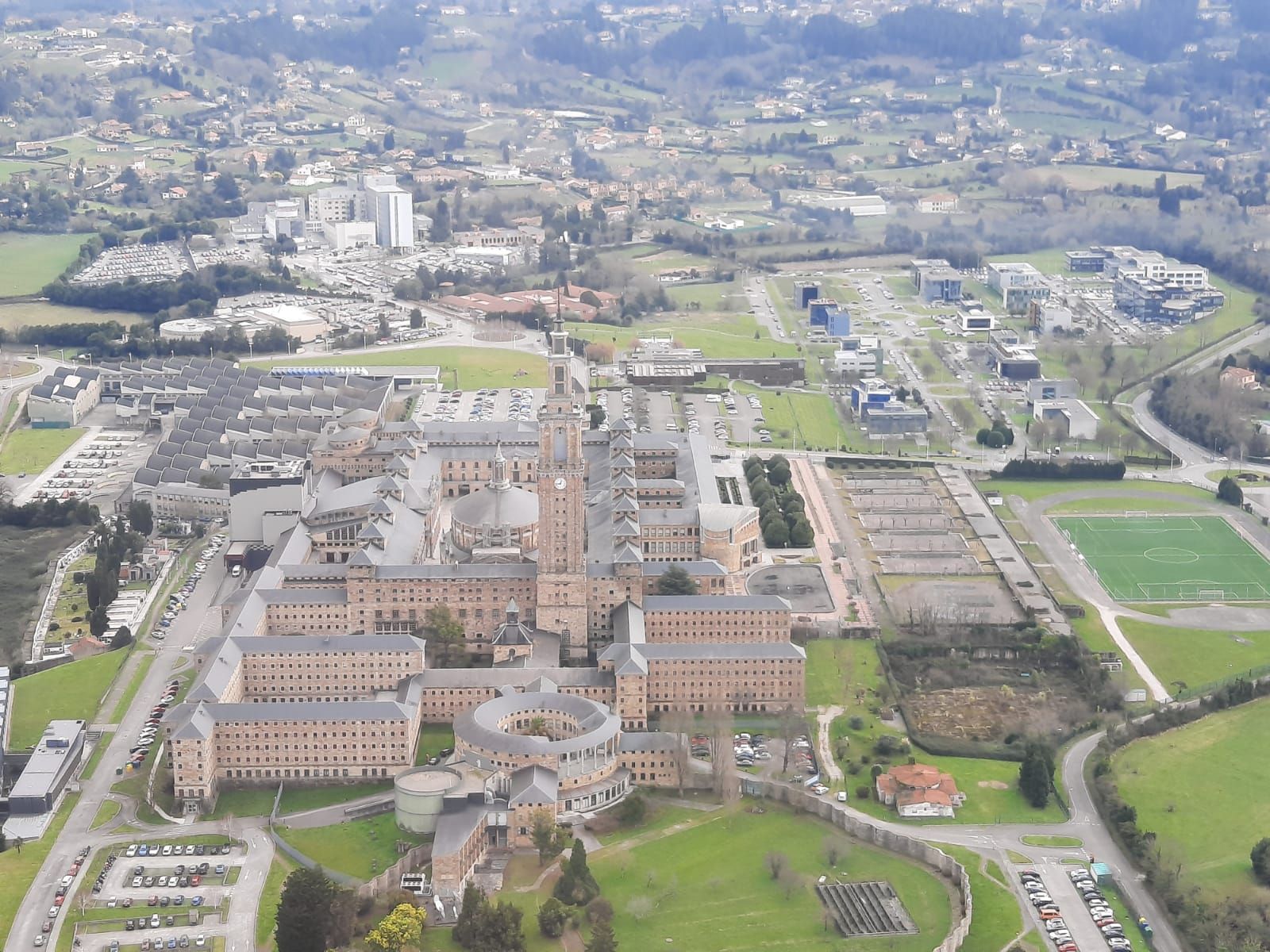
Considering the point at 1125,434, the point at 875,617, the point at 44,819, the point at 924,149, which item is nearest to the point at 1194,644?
the point at 875,617

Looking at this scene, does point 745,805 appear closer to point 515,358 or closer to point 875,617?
point 875,617

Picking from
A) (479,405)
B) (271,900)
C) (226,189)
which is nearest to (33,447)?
(479,405)

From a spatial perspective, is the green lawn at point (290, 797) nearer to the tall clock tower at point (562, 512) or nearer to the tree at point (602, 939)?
the tall clock tower at point (562, 512)

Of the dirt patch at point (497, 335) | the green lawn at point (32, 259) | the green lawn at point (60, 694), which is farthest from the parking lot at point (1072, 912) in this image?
the green lawn at point (32, 259)

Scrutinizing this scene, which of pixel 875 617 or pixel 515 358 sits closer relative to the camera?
pixel 875 617

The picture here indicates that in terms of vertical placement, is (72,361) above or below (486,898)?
below

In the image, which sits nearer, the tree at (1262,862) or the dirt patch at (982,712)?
the tree at (1262,862)

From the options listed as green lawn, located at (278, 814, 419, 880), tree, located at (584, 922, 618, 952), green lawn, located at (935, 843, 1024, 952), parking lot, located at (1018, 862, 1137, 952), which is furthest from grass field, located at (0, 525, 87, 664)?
parking lot, located at (1018, 862, 1137, 952)

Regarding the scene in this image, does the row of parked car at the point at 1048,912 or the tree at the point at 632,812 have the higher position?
the row of parked car at the point at 1048,912
